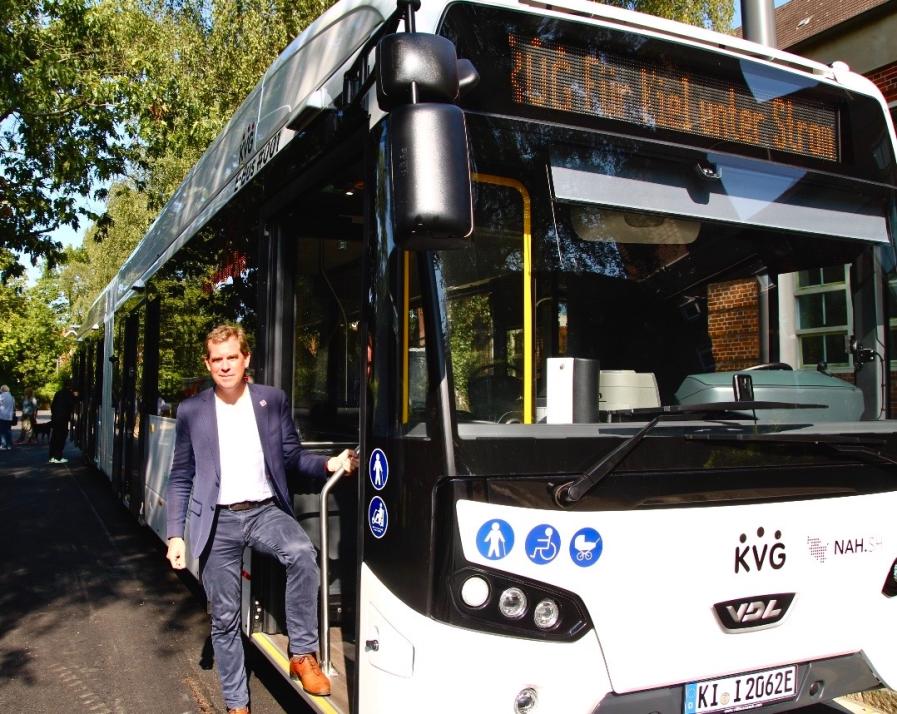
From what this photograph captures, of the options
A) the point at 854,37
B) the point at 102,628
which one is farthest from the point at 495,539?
the point at 854,37

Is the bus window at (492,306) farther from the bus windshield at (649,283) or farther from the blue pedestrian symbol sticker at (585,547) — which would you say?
the blue pedestrian symbol sticker at (585,547)

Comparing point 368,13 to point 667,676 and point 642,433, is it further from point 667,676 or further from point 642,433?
point 667,676

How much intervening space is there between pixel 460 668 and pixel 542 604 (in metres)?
0.32

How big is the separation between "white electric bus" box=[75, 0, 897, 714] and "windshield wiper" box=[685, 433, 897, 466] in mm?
12

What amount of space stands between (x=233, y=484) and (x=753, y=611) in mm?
2283

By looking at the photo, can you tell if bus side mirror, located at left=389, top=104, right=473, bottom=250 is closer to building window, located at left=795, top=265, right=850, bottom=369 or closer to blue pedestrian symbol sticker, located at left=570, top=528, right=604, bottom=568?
blue pedestrian symbol sticker, located at left=570, top=528, right=604, bottom=568

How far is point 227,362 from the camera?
3785 mm

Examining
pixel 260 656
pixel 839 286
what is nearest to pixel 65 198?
pixel 260 656

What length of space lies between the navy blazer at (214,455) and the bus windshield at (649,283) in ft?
4.31

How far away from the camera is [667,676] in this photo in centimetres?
267

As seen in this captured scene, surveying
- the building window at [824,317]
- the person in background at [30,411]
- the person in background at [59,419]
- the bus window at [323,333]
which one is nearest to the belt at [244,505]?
the bus window at [323,333]

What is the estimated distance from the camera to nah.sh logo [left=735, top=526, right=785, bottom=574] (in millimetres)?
2791

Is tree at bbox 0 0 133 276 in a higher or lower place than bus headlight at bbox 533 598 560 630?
higher

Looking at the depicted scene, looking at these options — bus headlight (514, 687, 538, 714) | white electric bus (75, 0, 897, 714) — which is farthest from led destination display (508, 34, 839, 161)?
bus headlight (514, 687, 538, 714)
